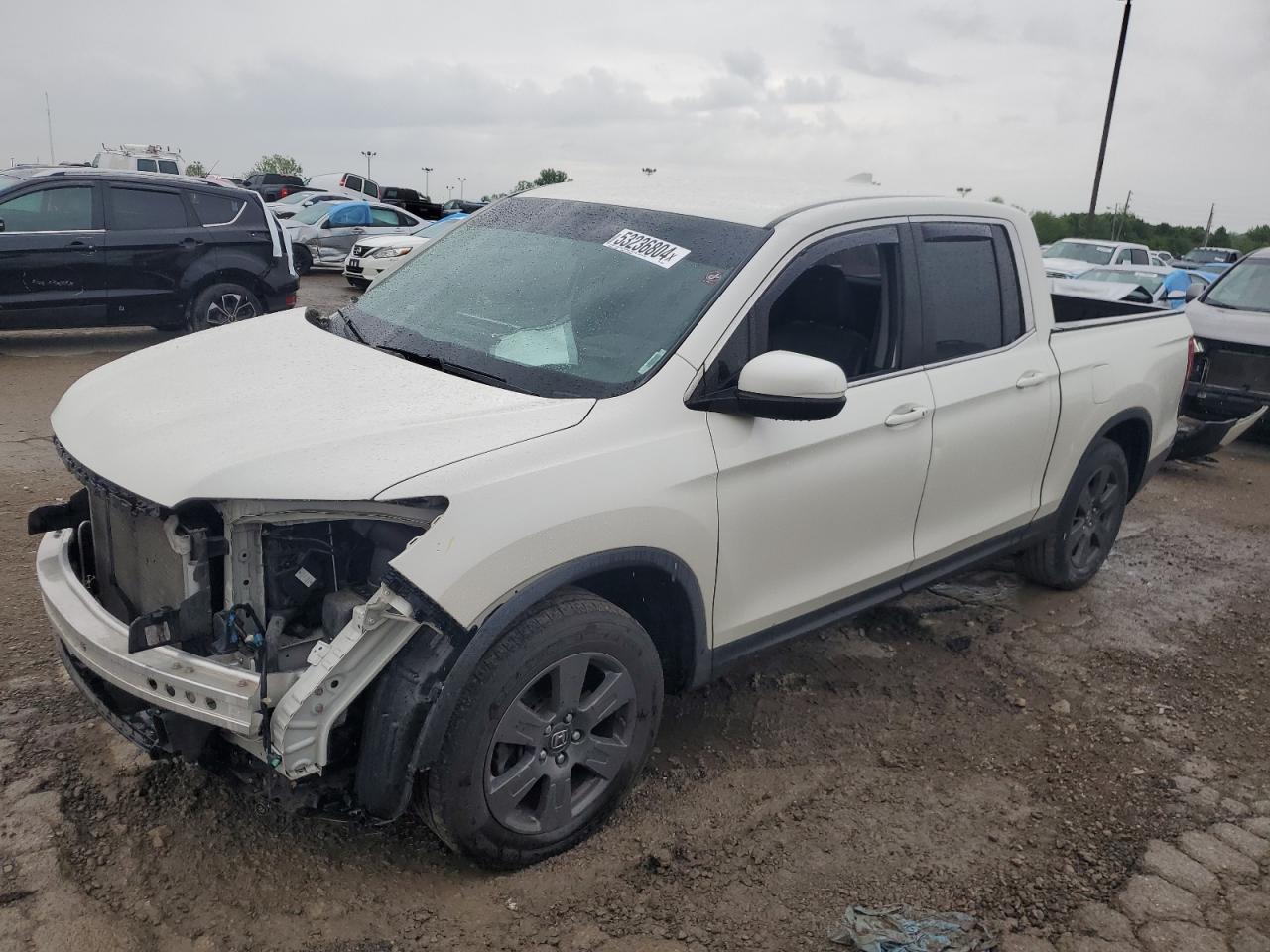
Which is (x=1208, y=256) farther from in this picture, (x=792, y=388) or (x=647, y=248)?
(x=792, y=388)

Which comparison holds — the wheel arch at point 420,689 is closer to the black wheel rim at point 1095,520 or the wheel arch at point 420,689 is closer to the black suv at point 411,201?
the black wheel rim at point 1095,520

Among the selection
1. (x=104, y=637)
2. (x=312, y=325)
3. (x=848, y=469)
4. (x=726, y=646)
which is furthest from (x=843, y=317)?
(x=104, y=637)

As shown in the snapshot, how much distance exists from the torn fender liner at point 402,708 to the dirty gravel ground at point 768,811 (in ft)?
1.35

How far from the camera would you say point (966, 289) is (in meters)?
4.05

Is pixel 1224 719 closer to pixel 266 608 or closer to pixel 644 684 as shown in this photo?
pixel 644 684

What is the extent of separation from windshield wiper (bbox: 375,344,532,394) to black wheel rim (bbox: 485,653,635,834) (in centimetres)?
81

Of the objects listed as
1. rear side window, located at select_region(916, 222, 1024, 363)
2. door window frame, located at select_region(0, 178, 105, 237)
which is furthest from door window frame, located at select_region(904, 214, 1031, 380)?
door window frame, located at select_region(0, 178, 105, 237)

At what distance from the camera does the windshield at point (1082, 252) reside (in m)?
Result: 20.1

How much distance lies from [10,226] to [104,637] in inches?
340

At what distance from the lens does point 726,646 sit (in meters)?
3.28

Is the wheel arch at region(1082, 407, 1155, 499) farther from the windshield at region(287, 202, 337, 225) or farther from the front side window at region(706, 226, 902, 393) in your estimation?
the windshield at region(287, 202, 337, 225)

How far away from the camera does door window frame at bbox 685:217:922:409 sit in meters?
3.09

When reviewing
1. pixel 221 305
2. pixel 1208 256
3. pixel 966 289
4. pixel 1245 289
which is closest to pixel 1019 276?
pixel 966 289

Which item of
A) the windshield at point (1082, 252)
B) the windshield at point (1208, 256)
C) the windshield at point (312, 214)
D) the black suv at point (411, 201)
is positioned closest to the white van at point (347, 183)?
the black suv at point (411, 201)
